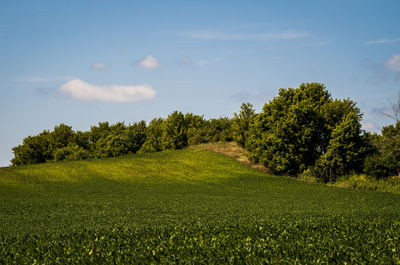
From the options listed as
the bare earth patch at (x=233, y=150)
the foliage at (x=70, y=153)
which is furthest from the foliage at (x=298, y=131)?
the foliage at (x=70, y=153)

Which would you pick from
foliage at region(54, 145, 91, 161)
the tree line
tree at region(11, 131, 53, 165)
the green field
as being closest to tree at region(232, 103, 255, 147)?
the tree line

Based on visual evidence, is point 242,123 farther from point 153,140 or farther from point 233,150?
point 153,140

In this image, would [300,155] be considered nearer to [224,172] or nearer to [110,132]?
[224,172]

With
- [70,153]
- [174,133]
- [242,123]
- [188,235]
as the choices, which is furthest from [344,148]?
[70,153]

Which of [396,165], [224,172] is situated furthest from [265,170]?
[396,165]

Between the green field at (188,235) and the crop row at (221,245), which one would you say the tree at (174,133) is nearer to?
the green field at (188,235)

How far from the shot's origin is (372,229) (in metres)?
20.2

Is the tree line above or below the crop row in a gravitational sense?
above

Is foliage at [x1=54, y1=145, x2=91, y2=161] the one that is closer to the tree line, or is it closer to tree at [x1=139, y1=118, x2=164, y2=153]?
tree at [x1=139, y1=118, x2=164, y2=153]

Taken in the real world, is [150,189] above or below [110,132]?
below

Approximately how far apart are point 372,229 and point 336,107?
4763 centimetres

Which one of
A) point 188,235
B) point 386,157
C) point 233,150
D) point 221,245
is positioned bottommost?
point 188,235

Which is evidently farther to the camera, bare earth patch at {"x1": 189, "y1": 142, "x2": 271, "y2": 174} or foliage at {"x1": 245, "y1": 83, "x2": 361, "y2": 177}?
bare earth patch at {"x1": 189, "y1": 142, "x2": 271, "y2": 174}

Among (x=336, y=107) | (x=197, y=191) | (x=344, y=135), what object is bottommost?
(x=197, y=191)
